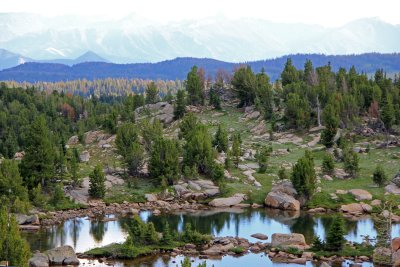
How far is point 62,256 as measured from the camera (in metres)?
47.2

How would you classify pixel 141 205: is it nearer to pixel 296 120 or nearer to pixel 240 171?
pixel 240 171

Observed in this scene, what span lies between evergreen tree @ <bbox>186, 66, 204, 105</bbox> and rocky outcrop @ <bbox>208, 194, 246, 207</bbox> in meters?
46.3

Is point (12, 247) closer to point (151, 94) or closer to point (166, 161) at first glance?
point (166, 161)

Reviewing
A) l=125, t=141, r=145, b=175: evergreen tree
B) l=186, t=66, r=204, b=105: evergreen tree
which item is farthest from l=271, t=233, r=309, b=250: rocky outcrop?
l=186, t=66, r=204, b=105: evergreen tree

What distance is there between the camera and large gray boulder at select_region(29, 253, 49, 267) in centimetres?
4522

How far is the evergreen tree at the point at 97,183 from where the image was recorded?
215 feet

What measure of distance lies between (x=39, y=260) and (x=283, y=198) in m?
27.7

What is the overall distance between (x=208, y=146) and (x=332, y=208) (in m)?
16.3

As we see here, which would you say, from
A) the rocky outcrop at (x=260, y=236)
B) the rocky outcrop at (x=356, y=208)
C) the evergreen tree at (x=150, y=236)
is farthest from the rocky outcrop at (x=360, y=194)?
the evergreen tree at (x=150, y=236)

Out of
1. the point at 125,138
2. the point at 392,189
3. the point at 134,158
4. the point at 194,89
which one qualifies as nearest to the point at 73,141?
the point at 194,89

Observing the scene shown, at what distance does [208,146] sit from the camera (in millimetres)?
73250

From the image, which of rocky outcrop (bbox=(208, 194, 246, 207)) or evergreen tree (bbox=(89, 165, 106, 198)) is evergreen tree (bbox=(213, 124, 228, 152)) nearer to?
rocky outcrop (bbox=(208, 194, 246, 207))

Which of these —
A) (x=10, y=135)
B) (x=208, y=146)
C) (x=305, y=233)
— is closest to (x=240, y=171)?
(x=208, y=146)

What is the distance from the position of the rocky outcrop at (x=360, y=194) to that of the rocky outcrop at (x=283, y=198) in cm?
562
